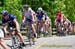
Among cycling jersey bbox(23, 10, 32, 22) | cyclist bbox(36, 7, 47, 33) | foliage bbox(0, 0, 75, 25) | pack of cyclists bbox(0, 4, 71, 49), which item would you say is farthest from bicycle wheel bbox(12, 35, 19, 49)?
foliage bbox(0, 0, 75, 25)

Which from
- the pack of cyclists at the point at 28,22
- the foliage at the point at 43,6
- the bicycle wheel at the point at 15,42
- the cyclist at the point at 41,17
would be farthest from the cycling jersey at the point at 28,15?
the foliage at the point at 43,6

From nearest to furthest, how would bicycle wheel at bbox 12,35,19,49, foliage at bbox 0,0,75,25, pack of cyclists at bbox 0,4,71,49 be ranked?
pack of cyclists at bbox 0,4,71,49 → bicycle wheel at bbox 12,35,19,49 → foliage at bbox 0,0,75,25

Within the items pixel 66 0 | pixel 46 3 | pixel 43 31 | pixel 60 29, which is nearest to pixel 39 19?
pixel 43 31

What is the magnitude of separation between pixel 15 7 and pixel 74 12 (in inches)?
922

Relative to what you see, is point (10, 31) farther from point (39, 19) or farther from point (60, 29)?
point (60, 29)

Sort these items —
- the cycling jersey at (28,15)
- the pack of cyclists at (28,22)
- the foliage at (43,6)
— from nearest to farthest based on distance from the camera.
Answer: the pack of cyclists at (28,22) → the cycling jersey at (28,15) → the foliage at (43,6)

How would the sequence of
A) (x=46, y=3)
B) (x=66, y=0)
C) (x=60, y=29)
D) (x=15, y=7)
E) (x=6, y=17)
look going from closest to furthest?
(x=6, y=17)
(x=60, y=29)
(x=15, y=7)
(x=46, y=3)
(x=66, y=0)

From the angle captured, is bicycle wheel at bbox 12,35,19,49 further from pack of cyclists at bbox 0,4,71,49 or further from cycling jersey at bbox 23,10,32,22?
cycling jersey at bbox 23,10,32,22

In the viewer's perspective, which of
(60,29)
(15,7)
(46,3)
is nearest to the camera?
(60,29)

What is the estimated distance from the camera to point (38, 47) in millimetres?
17656

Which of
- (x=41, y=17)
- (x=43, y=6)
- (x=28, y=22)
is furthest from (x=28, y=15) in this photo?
(x=43, y=6)

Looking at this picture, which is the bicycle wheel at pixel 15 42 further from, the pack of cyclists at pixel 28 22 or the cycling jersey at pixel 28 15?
the cycling jersey at pixel 28 15

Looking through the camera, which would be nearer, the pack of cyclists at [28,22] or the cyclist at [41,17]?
the pack of cyclists at [28,22]

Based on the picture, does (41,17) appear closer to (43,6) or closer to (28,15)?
(28,15)
